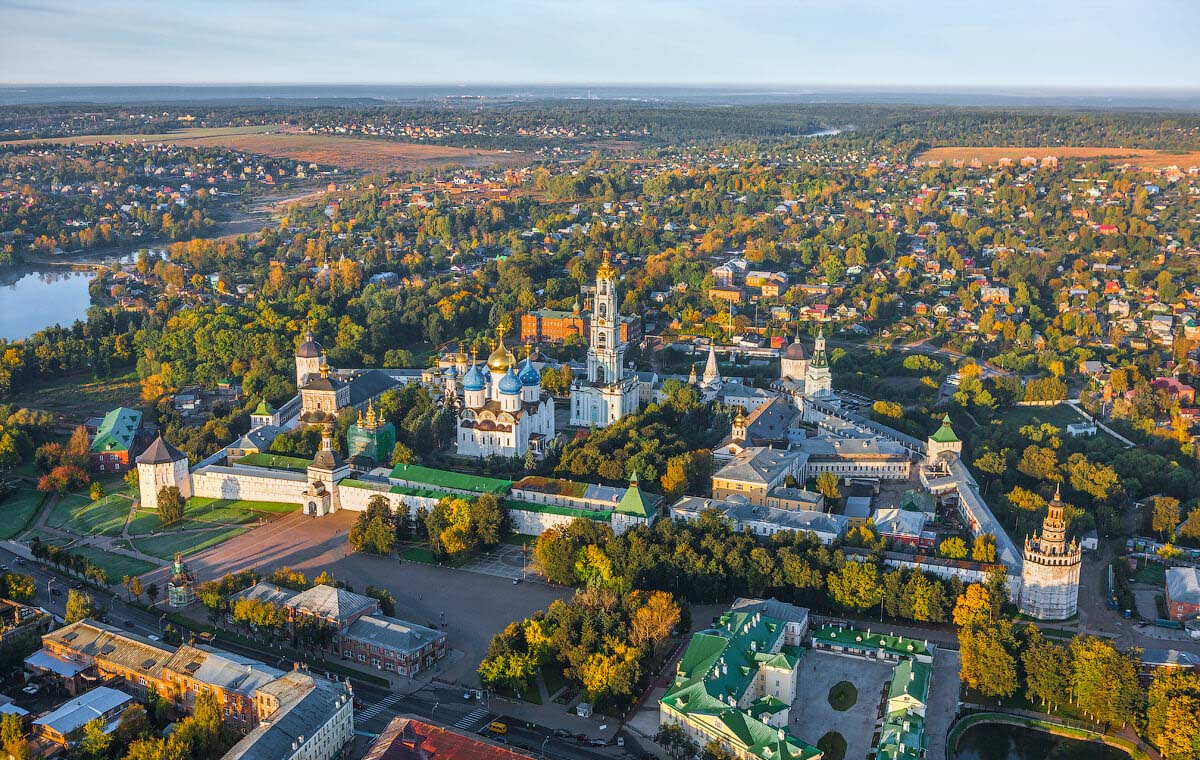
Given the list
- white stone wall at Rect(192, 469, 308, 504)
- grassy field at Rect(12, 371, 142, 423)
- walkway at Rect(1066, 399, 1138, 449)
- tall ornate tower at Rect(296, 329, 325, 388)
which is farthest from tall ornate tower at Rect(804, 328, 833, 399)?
grassy field at Rect(12, 371, 142, 423)

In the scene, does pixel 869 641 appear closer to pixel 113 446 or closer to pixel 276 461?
pixel 276 461


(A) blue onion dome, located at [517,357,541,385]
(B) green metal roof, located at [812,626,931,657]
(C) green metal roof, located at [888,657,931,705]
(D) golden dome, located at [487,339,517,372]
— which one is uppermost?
(D) golden dome, located at [487,339,517,372]

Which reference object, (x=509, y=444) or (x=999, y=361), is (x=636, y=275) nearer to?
(x=999, y=361)

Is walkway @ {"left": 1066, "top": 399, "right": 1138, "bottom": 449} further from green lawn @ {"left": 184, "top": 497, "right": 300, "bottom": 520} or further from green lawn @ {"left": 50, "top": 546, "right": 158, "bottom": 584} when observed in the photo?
green lawn @ {"left": 50, "top": 546, "right": 158, "bottom": 584}

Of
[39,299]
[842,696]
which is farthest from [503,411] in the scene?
[39,299]

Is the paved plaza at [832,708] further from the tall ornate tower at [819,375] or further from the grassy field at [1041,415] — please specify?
the grassy field at [1041,415]

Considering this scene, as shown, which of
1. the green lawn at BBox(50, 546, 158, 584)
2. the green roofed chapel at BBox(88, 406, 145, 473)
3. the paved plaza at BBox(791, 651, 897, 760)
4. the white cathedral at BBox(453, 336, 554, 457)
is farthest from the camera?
the green roofed chapel at BBox(88, 406, 145, 473)

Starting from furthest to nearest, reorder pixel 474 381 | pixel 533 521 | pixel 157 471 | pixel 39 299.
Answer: pixel 39 299 < pixel 474 381 < pixel 157 471 < pixel 533 521
